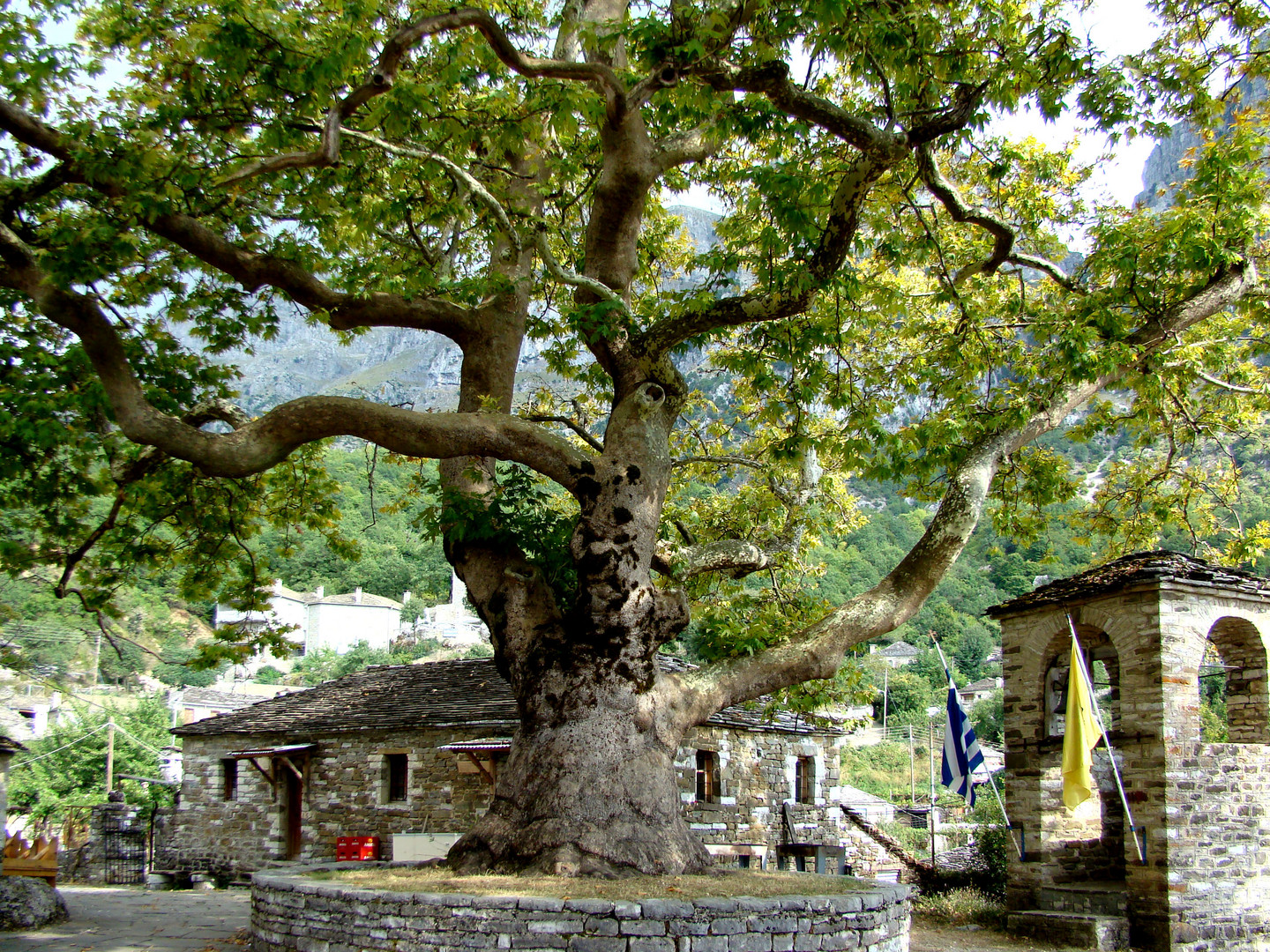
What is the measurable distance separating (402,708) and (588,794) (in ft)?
35.6

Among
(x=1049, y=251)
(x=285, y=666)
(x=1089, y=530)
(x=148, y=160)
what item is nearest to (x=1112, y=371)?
(x=1049, y=251)

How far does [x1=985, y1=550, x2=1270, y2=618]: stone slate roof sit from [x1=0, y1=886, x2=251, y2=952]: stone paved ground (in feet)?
35.4

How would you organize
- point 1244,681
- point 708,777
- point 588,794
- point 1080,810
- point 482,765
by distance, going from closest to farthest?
point 588,794
point 1244,681
point 1080,810
point 482,765
point 708,777

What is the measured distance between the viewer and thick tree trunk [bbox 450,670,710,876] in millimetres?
7633

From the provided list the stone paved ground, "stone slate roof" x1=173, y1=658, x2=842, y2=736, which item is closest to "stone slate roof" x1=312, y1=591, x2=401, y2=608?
"stone slate roof" x1=173, y1=658, x2=842, y2=736

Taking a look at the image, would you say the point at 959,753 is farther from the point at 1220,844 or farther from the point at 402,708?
the point at 402,708

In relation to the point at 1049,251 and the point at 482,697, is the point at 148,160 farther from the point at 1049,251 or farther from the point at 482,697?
the point at 482,697

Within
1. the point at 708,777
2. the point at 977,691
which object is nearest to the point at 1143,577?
the point at 708,777

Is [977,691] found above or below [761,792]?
below

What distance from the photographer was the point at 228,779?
66.6 ft

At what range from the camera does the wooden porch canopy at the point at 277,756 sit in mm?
17984

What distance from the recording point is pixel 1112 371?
395 inches

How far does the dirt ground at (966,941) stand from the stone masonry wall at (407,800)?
13.4 feet

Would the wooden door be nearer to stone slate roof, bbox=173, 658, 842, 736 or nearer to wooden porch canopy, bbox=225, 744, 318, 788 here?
wooden porch canopy, bbox=225, 744, 318, 788
